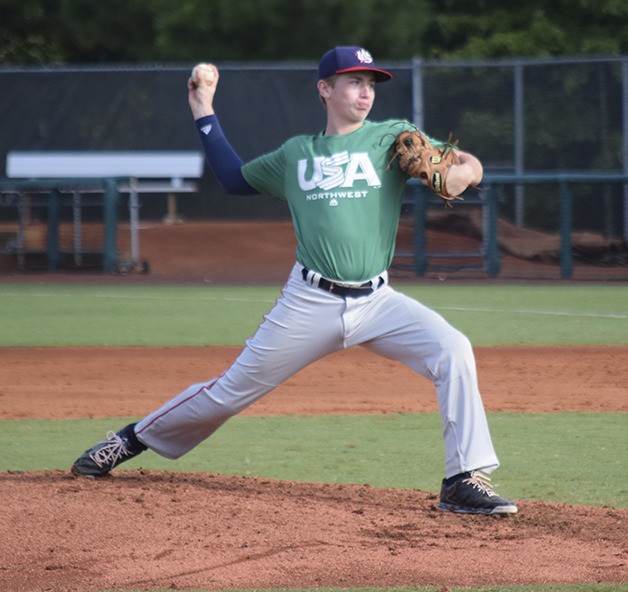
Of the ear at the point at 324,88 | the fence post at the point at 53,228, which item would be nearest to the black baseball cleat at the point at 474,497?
the ear at the point at 324,88

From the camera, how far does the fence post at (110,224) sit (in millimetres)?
17359

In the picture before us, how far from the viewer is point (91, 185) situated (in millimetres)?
18078

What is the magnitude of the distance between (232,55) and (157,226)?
7.00m

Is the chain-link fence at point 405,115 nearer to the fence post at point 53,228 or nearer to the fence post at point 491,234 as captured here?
the fence post at point 491,234

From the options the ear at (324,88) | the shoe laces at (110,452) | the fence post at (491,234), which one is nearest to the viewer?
the ear at (324,88)

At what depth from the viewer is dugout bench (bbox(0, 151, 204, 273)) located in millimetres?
17781

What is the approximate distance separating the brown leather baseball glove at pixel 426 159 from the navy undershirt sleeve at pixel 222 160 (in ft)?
2.39

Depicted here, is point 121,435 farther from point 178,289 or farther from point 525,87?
point 525,87

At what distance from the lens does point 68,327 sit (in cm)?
1222

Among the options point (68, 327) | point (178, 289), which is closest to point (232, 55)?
point (178, 289)

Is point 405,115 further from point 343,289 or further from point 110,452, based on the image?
point 343,289

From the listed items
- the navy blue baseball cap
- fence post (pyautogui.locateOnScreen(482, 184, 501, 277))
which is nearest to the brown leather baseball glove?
the navy blue baseball cap

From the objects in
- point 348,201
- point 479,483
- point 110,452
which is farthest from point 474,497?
point 110,452

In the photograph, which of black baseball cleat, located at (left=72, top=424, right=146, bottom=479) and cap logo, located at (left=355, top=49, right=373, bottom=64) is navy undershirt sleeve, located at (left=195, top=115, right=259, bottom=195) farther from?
black baseball cleat, located at (left=72, top=424, right=146, bottom=479)
